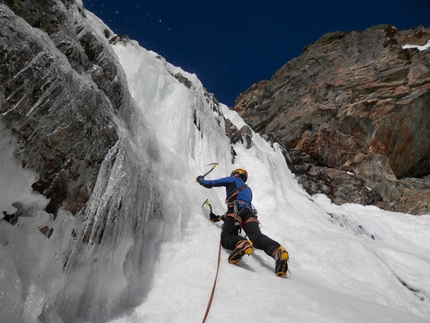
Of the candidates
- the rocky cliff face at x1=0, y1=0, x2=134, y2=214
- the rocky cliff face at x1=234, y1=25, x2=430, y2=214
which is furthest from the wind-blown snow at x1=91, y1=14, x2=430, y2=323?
the rocky cliff face at x1=234, y1=25, x2=430, y2=214

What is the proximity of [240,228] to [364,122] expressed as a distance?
14.7m

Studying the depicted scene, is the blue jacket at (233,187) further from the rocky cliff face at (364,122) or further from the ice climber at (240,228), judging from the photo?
the rocky cliff face at (364,122)

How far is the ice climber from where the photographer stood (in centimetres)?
328

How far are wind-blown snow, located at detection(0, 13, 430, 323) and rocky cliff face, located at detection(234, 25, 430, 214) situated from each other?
472cm

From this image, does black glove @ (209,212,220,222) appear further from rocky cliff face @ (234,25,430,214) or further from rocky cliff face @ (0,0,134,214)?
rocky cliff face @ (234,25,430,214)

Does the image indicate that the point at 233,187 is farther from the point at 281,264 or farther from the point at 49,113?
Answer: the point at 49,113

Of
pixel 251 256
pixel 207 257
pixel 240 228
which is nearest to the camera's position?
pixel 207 257

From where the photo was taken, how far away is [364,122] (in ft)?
52.5

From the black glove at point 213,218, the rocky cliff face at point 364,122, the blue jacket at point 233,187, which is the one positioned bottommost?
the black glove at point 213,218

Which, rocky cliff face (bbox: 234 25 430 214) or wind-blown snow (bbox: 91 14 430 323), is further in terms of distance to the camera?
rocky cliff face (bbox: 234 25 430 214)

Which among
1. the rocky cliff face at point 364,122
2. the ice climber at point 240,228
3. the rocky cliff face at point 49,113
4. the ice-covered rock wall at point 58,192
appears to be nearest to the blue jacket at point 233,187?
the ice climber at point 240,228

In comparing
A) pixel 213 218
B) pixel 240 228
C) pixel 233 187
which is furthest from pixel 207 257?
pixel 233 187

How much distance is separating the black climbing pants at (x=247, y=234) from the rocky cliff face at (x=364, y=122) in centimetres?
950

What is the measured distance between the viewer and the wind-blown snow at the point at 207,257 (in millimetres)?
1921
